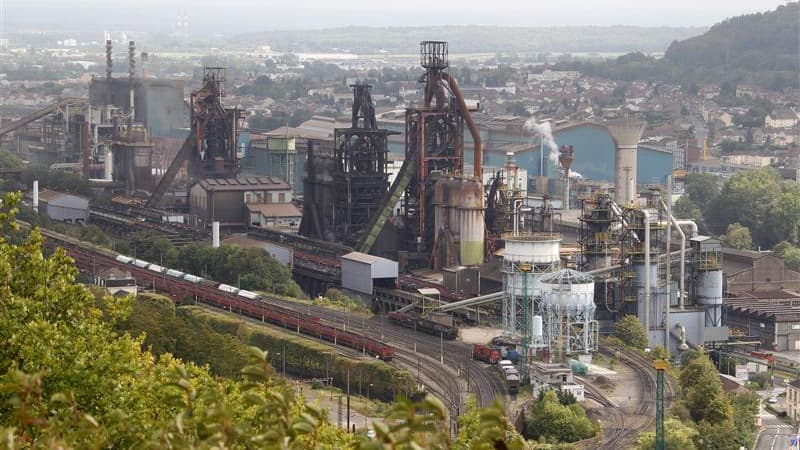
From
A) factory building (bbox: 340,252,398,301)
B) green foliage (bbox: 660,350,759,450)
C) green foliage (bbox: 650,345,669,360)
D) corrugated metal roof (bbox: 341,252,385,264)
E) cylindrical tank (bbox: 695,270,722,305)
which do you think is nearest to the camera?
green foliage (bbox: 660,350,759,450)

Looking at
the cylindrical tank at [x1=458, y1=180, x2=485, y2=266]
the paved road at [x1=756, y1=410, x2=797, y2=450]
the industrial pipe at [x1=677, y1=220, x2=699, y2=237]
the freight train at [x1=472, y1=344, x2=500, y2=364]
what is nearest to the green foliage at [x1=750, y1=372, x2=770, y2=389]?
the paved road at [x1=756, y1=410, x2=797, y2=450]

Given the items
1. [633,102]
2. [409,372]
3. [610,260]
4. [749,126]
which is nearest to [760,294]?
[610,260]

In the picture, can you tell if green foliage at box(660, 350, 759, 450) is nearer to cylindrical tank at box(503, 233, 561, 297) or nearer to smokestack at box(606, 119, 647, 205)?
cylindrical tank at box(503, 233, 561, 297)

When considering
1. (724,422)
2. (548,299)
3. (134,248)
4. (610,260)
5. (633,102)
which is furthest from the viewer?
(633,102)

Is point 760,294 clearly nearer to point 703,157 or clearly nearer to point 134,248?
point 134,248

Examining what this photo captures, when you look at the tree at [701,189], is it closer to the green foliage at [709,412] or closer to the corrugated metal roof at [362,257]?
the corrugated metal roof at [362,257]

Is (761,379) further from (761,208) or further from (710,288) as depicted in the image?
(761,208)
